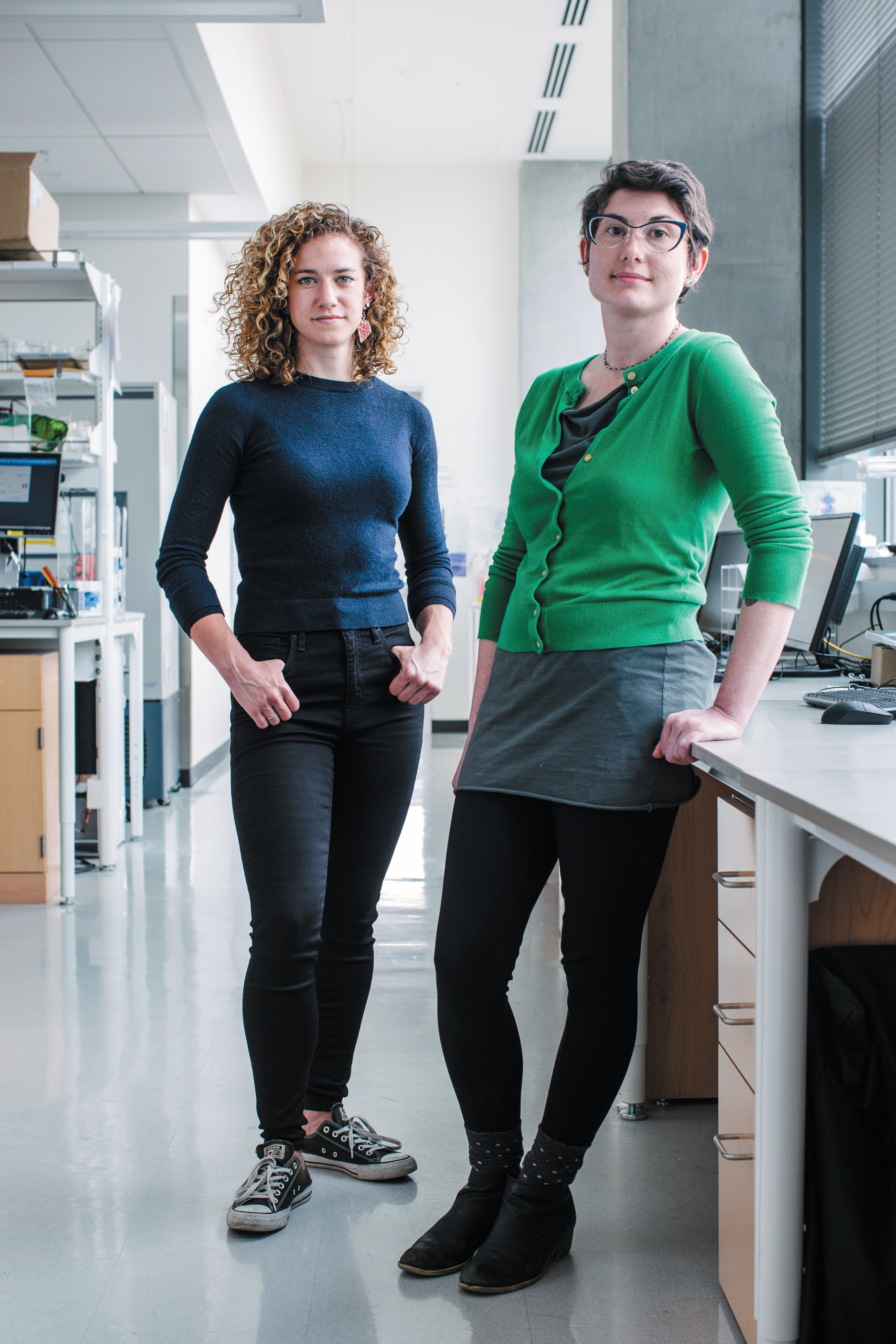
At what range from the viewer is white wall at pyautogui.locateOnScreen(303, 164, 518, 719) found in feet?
22.8

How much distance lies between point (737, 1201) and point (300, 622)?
0.87 m

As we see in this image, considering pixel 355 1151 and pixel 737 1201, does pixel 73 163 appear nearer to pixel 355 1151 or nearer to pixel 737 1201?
pixel 355 1151

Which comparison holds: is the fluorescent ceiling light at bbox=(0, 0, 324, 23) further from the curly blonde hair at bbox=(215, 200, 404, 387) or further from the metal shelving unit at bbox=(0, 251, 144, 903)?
the curly blonde hair at bbox=(215, 200, 404, 387)

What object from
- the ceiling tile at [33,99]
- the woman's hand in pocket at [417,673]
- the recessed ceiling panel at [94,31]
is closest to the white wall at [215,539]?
the ceiling tile at [33,99]

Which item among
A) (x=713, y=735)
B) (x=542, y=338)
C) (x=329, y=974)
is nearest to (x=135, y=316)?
(x=542, y=338)

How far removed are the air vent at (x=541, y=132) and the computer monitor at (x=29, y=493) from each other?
4120 mm

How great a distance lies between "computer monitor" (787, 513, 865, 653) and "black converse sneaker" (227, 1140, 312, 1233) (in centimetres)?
149

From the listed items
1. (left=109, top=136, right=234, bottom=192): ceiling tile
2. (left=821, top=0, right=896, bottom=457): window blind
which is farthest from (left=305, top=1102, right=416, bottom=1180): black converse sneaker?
(left=109, top=136, right=234, bottom=192): ceiling tile

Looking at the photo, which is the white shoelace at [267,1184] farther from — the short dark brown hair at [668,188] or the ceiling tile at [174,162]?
the ceiling tile at [174,162]

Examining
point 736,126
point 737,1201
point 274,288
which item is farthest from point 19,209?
point 737,1201

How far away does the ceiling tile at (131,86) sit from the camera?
376 cm

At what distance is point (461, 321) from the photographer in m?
6.96

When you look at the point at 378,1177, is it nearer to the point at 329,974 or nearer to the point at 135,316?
the point at 329,974

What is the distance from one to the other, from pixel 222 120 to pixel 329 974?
3.85 m
